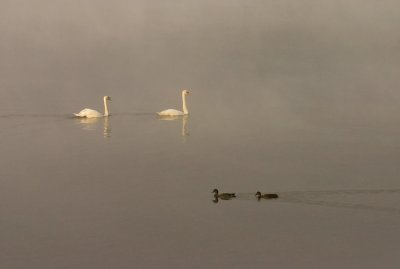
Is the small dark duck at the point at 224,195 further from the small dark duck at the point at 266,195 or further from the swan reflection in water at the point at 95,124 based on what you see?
the swan reflection in water at the point at 95,124

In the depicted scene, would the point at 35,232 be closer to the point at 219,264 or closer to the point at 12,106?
the point at 219,264

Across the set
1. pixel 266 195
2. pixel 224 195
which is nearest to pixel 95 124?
pixel 224 195

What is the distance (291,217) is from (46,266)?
3.04m

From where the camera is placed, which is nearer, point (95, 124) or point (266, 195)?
point (266, 195)

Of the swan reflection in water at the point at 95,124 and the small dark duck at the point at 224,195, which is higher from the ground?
the swan reflection in water at the point at 95,124

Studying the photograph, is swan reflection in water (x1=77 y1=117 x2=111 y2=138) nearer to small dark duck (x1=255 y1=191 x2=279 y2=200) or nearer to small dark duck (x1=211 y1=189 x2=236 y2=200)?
small dark duck (x1=211 y1=189 x2=236 y2=200)

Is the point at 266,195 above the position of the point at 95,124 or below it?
below

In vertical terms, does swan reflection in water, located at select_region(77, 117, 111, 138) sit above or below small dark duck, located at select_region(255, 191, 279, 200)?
above

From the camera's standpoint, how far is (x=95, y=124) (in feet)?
60.5

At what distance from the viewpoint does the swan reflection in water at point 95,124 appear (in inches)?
684

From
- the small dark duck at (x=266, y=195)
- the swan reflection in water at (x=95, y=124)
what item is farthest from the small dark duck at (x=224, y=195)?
the swan reflection in water at (x=95, y=124)

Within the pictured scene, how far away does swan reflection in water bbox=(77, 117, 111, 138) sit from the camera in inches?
684

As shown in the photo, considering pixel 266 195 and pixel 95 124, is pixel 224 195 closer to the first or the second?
pixel 266 195

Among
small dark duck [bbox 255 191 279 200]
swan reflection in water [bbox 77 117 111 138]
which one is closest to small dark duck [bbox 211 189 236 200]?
small dark duck [bbox 255 191 279 200]
